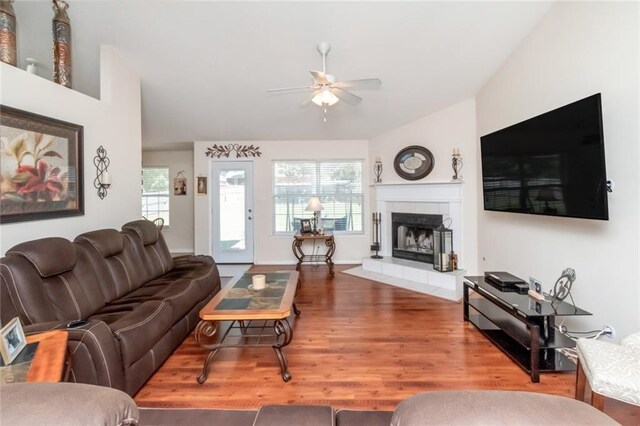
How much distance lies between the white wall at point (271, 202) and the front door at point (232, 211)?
121mm

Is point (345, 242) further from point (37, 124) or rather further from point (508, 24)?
point (37, 124)

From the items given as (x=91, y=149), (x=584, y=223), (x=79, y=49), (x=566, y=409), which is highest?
(x=79, y=49)

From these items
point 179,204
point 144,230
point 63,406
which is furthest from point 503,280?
point 179,204

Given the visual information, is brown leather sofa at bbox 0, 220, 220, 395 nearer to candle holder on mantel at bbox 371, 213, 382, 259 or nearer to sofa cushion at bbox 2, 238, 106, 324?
sofa cushion at bbox 2, 238, 106, 324

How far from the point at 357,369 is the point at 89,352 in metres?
1.73

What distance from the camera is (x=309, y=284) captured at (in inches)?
175

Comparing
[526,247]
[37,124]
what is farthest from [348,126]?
[37,124]

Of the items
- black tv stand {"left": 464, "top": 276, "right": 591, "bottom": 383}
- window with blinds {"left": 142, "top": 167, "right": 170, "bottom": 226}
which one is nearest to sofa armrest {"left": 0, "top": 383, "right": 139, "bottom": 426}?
black tv stand {"left": 464, "top": 276, "right": 591, "bottom": 383}

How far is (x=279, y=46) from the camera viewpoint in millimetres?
3217

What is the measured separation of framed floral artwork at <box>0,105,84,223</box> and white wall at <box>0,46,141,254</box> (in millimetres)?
74

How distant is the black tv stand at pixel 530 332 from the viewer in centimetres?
217

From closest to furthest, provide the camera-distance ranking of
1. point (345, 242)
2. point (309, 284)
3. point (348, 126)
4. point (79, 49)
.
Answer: point (79, 49) → point (309, 284) → point (348, 126) → point (345, 242)

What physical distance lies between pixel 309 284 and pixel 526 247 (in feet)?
9.16

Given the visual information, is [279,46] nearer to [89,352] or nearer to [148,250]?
[148,250]
